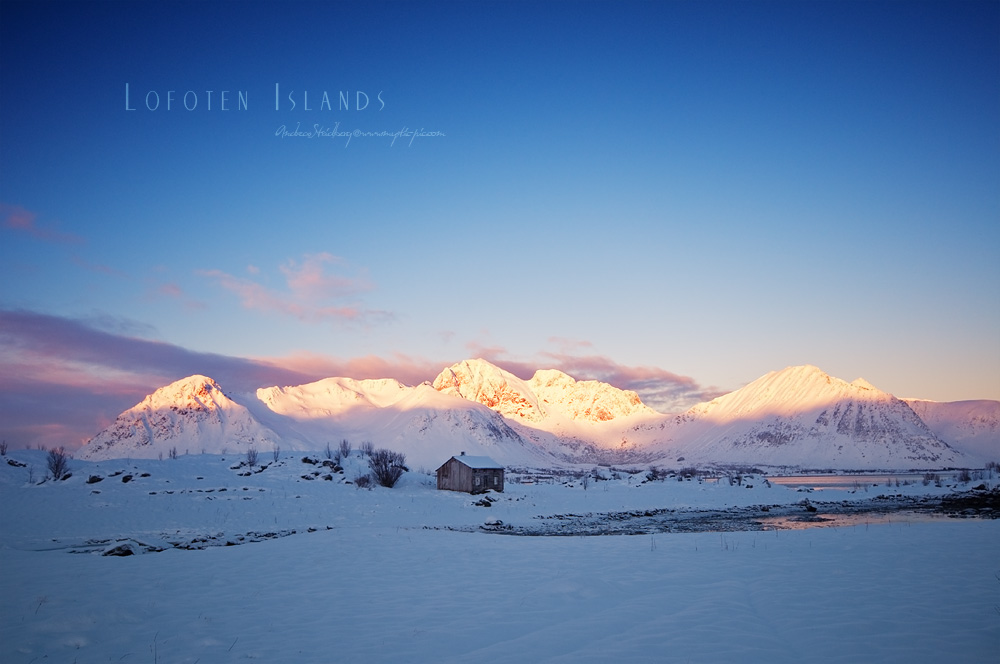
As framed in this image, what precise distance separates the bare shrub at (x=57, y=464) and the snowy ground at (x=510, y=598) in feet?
82.6

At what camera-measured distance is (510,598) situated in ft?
38.0

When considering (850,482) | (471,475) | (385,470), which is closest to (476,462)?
(471,475)

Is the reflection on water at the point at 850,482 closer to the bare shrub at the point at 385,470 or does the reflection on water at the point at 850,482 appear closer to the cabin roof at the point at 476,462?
the cabin roof at the point at 476,462

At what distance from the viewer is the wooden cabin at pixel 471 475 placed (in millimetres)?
54938

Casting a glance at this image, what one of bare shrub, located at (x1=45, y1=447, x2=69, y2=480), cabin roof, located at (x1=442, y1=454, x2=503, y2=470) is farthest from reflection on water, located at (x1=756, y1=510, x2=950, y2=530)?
bare shrub, located at (x1=45, y1=447, x2=69, y2=480)

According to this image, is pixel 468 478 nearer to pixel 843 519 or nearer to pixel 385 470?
pixel 385 470

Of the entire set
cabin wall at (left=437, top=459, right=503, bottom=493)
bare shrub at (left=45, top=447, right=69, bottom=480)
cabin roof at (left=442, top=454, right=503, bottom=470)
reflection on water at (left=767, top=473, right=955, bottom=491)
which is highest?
bare shrub at (left=45, top=447, right=69, bottom=480)

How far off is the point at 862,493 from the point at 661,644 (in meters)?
62.1

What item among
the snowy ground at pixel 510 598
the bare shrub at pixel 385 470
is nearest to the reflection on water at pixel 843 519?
the snowy ground at pixel 510 598

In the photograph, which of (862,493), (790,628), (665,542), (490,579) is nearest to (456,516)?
(665,542)

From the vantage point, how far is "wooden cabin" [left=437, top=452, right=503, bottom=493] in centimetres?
5494

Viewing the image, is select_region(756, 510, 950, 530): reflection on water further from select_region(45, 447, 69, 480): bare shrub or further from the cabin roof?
select_region(45, 447, 69, 480): bare shrub

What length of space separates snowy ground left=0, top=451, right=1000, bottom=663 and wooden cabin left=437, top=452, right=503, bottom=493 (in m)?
32.0

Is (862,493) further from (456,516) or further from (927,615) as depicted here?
(927,615)
